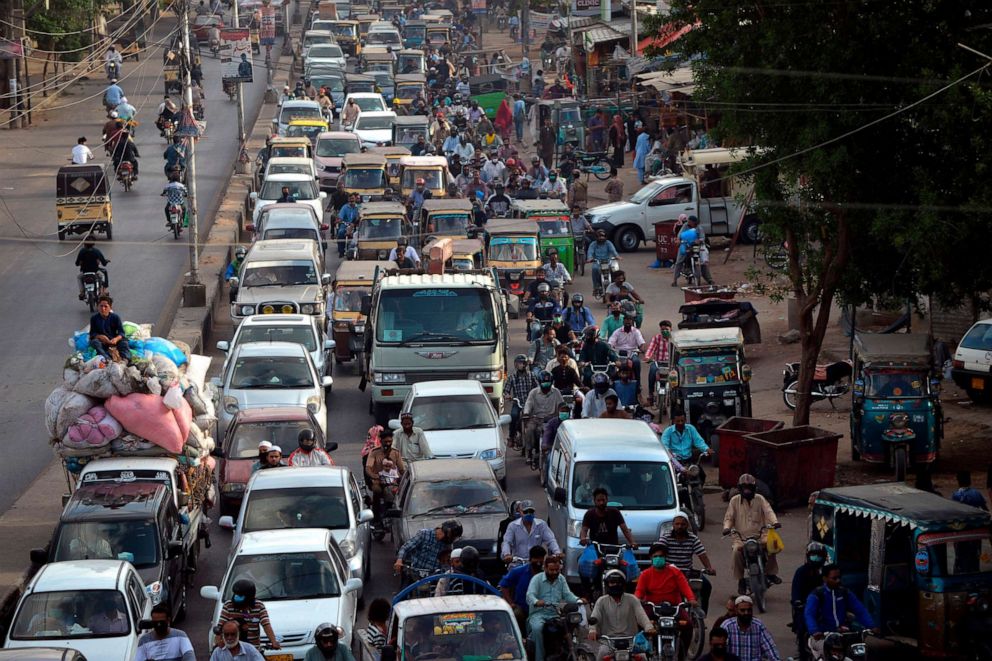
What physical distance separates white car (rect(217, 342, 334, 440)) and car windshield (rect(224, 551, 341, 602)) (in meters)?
7.96

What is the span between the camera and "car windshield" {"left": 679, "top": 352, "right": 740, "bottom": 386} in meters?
23.2

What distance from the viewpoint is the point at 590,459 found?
675 inches

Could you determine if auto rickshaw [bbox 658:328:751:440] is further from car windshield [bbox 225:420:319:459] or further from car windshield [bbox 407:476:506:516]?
car windshield [bbox 407:476:506:516]

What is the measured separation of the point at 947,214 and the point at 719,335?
466 centimetres

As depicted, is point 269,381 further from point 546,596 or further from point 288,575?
point 546,596

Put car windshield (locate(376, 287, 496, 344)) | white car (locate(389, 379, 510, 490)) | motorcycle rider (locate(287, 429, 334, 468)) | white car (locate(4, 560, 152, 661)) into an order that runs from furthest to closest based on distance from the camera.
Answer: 1. car windshield (locate(376, 287, 496, 344))
2. white car (locate(389, 379, 510, 490))
3. motorcycle rider (locate(287, 429, 334, 468))
4. white car (locate(4, 560, 152, 661))

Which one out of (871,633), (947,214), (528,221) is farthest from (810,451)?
(528,221)

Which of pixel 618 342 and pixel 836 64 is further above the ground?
pixel 836 64

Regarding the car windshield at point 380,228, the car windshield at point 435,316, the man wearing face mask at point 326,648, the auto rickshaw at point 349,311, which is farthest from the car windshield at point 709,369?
the car windshield at point 380,228

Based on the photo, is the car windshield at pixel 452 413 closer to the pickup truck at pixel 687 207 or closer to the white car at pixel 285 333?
the white car at pixel 285 333

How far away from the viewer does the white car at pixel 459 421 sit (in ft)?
67.9

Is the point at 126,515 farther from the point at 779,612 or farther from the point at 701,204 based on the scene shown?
the point at 701,204

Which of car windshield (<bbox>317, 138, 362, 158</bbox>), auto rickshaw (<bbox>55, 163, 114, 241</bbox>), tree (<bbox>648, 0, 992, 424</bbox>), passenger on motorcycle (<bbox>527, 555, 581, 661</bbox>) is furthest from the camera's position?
car windshield (<bbox>317, 138, 362, 158</bbox>)

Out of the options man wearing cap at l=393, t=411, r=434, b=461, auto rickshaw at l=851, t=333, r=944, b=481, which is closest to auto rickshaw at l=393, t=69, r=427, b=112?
auto rickshaw at l=851, t=333, r=944, b=481
